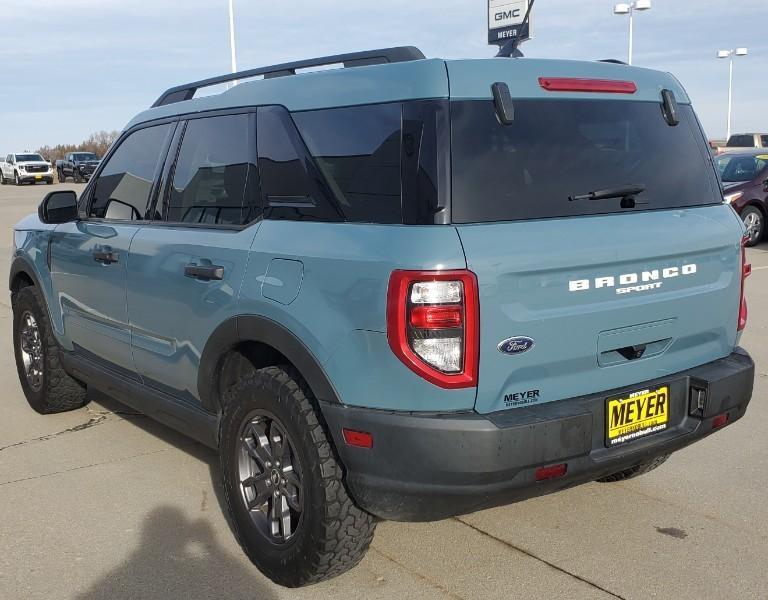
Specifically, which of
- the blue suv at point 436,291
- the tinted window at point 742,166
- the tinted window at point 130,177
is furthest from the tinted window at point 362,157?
the tinted window at point 742,166

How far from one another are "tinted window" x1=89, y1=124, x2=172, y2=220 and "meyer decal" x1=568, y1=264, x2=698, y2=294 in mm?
2269

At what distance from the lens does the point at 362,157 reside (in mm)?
3012

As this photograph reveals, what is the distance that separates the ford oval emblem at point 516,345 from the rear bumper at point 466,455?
0.20 meters

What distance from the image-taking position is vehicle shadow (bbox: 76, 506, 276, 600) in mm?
3246

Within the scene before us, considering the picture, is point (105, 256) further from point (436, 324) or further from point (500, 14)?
point (500, 14)

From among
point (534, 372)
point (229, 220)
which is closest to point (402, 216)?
point (534, 372)

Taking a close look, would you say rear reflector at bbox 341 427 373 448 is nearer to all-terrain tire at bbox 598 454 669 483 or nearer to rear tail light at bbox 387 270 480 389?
Answer: rear tail light at bbox 387 270 480 389

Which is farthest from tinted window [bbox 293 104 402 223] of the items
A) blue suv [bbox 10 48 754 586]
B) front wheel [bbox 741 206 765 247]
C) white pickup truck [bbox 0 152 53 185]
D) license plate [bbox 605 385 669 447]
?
white pickup truck [bbox 0 152 53 185]

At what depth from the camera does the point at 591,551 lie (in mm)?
3508

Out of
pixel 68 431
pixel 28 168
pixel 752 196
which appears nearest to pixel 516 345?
pixel 68 431

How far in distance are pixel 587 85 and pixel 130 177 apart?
8.03 feet

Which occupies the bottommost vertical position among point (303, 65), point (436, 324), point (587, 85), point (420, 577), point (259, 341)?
point (420, 577)

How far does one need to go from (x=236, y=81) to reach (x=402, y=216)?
180 cm

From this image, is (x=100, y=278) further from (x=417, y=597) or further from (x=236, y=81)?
(x=417, y=597)
